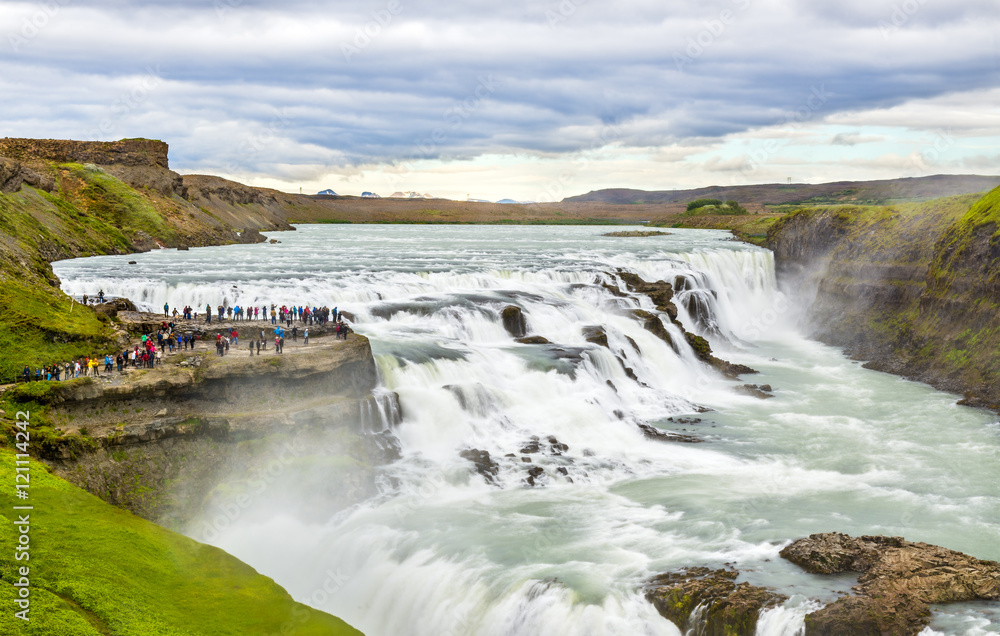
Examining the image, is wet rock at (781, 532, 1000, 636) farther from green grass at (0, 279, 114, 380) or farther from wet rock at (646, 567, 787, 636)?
green grass at (0, 279, 114, 380)

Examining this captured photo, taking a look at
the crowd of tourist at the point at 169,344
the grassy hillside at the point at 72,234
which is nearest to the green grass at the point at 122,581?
the crowd of tourist at the point at 169,344

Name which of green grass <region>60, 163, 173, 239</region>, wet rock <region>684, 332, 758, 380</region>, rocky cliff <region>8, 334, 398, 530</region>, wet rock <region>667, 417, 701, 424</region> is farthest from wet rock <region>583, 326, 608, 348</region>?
green grass <region>60, 163, 173, 239</region>

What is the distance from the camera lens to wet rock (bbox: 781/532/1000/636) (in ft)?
49.1

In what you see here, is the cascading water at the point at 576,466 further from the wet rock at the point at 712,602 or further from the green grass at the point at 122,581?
the green grass at the point at 122,581

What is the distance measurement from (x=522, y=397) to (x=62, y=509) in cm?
1874

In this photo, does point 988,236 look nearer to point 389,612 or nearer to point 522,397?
point 522,397

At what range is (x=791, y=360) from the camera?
49.6 metres

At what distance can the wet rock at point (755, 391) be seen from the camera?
128 feet

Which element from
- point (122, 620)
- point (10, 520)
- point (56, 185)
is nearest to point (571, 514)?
point (122, 620)

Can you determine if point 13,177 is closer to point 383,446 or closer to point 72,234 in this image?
point 72,234

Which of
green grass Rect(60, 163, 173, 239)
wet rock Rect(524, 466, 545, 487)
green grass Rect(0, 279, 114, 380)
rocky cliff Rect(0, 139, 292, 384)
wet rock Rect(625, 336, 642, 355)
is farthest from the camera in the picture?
green grass Rect(60, 163, 173, 239)

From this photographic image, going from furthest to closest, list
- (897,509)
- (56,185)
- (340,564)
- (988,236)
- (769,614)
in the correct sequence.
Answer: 1. (56,185)
2. (988,236)
3. (897,509)
4. (340,564)
5. (769,614)

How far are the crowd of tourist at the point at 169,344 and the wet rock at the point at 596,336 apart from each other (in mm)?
13539

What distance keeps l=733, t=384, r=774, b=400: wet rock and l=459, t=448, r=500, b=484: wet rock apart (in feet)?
59.7
